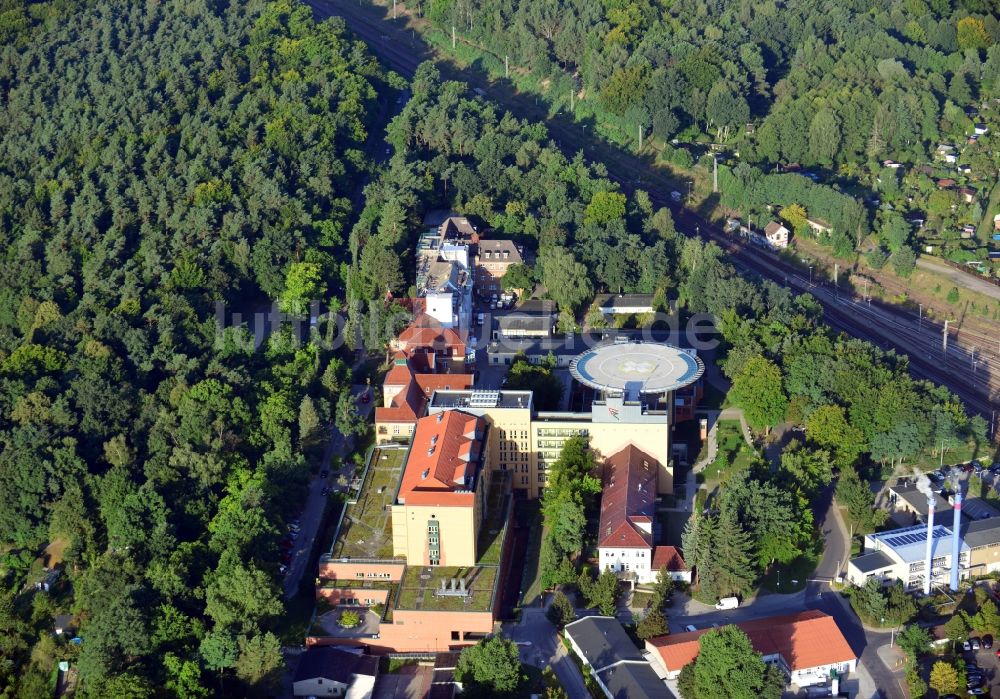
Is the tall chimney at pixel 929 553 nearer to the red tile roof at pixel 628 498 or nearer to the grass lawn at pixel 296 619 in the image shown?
the red tile roof at pixel 628 498

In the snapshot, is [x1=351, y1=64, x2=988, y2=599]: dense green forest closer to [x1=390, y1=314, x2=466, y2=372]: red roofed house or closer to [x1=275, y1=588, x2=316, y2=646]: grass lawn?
[x1=390, y1=314, x2=466, y2=372]: red roofed house

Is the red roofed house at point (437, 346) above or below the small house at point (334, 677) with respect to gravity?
above

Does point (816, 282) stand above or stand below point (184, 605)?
above

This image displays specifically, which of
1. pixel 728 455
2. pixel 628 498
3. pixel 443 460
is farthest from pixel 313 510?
pixel 728 455

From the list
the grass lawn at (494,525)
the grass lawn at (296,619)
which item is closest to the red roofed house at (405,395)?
the grass lawn at (494,525)

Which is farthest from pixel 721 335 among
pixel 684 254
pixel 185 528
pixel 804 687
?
Answer: pixel 185 528

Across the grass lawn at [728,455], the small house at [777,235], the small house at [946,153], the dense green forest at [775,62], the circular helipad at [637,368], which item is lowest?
the grass lawn at [728,455]

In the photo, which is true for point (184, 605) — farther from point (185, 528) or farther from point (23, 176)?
point (23, 176)
